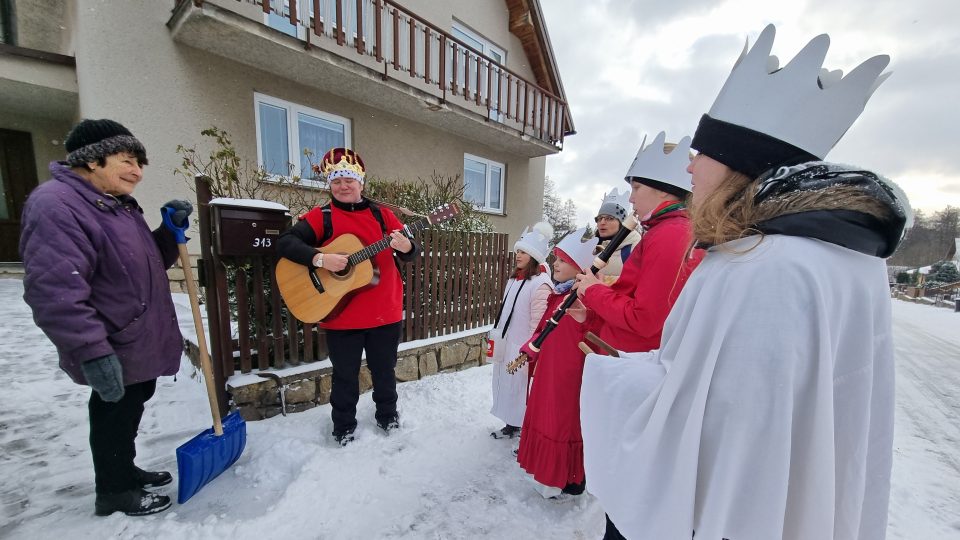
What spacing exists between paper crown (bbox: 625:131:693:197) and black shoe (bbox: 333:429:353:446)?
2514 mm

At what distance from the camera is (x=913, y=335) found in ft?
28.8

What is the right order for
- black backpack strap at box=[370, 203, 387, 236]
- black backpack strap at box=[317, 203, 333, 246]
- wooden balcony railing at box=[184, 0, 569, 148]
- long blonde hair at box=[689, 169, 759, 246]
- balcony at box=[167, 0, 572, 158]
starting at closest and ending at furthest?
long blonde hair at box=[689, 169, 759, 246]
black backpack strap at box=[317, 203, 333, 246]
black backpack strap at box=[370, 203, 387, 236]
balcony at box=[167, 0, 572, 158]
wooden balcony railing at box=[184, 0, 569, 148]

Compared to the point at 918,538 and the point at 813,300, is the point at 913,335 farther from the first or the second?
the point at 813,300

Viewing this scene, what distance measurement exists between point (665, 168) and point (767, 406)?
1.24 m

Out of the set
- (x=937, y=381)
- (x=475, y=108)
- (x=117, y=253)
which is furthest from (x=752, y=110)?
(x=475, y=108)

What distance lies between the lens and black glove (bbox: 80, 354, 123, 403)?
1.59 m

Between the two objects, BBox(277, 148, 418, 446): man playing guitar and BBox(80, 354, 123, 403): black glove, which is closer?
BBox(80, 354, 123, 403): black glove

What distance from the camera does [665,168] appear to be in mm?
A: 1703

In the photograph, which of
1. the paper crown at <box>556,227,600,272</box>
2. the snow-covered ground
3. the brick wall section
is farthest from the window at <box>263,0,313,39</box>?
the paper crown at <box>556,227,600,272</box>

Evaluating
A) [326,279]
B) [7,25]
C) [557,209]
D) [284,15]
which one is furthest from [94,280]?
[557,209]

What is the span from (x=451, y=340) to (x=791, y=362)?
3.69 m

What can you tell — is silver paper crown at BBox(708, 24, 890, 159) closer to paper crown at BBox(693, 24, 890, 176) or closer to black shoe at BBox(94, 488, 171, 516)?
paper crown at BBox(693, 24, 890, 176)

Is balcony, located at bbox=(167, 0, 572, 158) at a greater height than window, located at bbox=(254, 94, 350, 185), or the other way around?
balcony, located at bbox=(167, 0, 572, 158)

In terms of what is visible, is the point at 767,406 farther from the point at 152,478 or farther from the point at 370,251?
the point at 152,478
